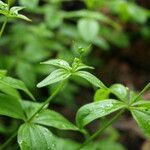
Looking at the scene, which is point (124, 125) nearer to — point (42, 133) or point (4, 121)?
point (4, 121)

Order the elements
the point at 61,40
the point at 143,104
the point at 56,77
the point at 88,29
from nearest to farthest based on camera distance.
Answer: the point at 56,77 < the point at 143,104 < the point at 88,29 < the point at 61,40

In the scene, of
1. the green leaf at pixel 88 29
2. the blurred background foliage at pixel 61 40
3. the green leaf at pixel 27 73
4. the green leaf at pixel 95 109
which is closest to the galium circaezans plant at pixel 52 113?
the green leaf at pixel 95 109

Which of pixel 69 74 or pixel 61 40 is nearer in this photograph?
pixel 69 74

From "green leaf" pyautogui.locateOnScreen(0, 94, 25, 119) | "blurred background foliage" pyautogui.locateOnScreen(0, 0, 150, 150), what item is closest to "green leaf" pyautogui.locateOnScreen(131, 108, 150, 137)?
"green leaf" pyautogui.locateOnScreen(0, 94, 25, 119)

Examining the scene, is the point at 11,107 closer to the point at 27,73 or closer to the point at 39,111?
the point at 39,111

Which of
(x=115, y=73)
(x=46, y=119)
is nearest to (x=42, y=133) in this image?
(x=46, y=119)

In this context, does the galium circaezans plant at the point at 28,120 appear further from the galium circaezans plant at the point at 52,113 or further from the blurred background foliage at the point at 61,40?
the blurred background foliage at the point at 61,40

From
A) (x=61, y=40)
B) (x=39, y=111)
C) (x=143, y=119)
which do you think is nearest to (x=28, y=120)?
(x=39, y=111)
